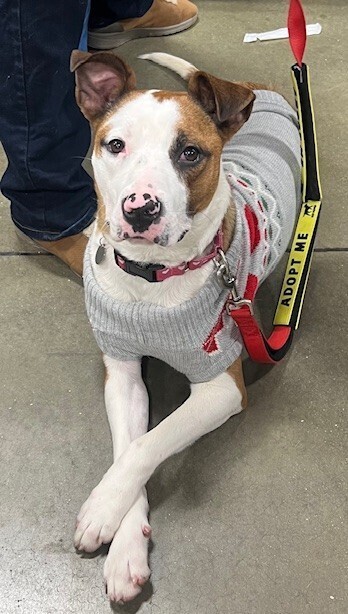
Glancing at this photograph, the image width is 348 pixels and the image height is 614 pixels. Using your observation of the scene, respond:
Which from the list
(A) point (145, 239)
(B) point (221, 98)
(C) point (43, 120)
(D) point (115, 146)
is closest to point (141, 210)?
(A) point (145, 239)

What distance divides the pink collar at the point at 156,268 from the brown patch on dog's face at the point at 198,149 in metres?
0.14

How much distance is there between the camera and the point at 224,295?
5.37ft

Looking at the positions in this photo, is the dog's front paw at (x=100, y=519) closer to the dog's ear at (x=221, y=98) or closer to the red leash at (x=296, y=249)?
the red leash at (x=296, y=249)

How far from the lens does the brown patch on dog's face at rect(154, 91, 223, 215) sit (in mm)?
1407

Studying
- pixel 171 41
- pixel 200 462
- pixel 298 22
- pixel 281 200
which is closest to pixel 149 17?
pixel 171 41

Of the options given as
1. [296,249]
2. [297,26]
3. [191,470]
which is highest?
[297,26]

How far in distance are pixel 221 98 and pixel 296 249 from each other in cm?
85

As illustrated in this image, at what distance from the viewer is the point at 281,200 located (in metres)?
1.94

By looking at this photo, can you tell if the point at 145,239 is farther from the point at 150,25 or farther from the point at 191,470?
the point at 150,25

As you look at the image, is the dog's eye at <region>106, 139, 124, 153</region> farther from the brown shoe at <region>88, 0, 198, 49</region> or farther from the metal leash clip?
the brown shoe at <region>88, 0, 198, 49</region>

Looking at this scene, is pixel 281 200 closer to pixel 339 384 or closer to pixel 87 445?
pixel 339 384

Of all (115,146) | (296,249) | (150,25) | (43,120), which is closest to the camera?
(115,146)

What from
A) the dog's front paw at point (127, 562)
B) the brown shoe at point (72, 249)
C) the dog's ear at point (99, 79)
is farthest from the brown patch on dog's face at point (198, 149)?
the brown shoe at point (72, 249)

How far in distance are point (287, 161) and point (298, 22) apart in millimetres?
425
